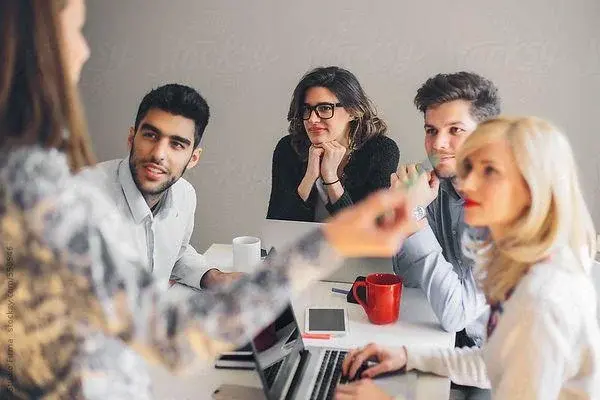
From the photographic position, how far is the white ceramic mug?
101cm

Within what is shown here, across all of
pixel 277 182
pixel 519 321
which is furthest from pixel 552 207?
pixel 277 182

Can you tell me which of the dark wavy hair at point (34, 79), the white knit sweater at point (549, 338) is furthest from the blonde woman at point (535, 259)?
the dark wavy hair at point (34, 79)

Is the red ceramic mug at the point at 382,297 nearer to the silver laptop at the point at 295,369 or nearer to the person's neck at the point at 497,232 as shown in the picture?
the silver laptop at the point at 295,369

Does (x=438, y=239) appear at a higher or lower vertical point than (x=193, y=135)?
lower

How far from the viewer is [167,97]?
41.5 inches

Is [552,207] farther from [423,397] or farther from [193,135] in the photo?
[193,135]

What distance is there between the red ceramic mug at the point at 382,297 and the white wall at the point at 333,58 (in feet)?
0.83

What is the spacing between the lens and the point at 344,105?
1.13 meters

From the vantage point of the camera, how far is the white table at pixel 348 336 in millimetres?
953

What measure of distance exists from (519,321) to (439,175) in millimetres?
311

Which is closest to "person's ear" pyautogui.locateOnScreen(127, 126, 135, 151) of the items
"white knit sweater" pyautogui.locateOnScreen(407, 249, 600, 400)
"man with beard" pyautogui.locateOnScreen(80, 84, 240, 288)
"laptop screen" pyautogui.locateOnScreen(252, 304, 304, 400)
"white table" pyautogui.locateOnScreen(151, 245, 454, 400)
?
"man with beard" pyautogui.locateOnScreen(80, 84, 240, 288)

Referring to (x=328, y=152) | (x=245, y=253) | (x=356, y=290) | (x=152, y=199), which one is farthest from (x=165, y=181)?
(x=356, y=290)

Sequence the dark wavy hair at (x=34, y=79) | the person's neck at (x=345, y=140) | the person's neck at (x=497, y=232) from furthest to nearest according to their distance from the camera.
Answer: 1. the person's neck at (x=345, y=140)
2. the person's neck at (x=497, y=232)
3. the dark wavy hair at (x=34, y=79)

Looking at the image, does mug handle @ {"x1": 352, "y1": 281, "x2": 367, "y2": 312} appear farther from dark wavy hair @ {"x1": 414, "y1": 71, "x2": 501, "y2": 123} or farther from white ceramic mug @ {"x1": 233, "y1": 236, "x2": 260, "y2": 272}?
dark wavy hair @ {"x1": 414, "y1": 71, "x2": 501, "y2": 123}
